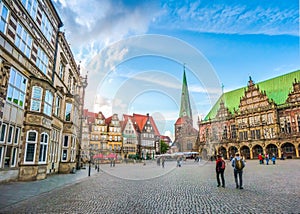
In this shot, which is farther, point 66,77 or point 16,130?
point 66,77

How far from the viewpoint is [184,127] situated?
13.6m

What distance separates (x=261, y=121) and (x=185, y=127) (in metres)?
45.1

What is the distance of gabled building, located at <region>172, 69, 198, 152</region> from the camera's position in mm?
12078

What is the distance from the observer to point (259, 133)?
51281 mm

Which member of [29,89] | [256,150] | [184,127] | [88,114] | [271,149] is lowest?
[256,150]

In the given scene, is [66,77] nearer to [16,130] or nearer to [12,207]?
[16,130]

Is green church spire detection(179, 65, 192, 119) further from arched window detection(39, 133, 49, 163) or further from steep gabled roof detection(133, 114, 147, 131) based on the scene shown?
arched window detection(39, 133, 49, 163)

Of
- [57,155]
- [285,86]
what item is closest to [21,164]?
[57,155]

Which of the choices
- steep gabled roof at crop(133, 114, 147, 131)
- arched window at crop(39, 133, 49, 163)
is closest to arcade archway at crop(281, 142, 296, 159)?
steep gabled roof at crop(133, 114, 147, 131)

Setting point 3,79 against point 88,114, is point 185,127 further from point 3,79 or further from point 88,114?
point 88,114

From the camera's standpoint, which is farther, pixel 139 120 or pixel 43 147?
pixel 139 120

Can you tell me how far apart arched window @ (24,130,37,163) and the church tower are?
8.80 m

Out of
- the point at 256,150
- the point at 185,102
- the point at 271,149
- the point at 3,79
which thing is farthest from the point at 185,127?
the point at 256,150

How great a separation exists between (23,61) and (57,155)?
9.06m
